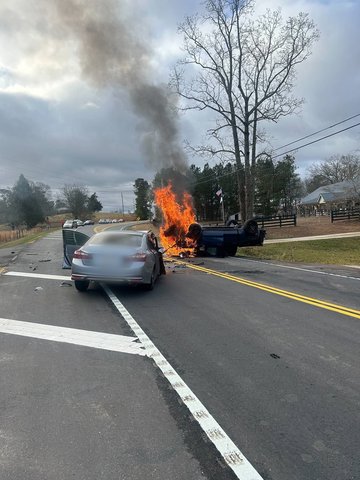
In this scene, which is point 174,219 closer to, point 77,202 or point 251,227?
point 251,227

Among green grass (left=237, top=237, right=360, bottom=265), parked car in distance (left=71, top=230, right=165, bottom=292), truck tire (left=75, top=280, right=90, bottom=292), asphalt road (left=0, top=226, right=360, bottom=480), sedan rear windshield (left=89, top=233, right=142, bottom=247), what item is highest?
sedan rear windshield (left=89, top=233, right=142, bottom=247)


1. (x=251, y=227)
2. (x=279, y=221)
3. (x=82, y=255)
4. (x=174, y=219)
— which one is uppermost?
(x=174, y=219)

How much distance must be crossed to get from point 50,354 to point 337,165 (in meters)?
90.0

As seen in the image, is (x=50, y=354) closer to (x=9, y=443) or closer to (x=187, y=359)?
(x=187, y=359)

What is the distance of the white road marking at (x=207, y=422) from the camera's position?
289cm

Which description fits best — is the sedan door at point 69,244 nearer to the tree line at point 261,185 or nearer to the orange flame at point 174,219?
the orange flame at point 174,219

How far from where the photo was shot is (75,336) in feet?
20.2

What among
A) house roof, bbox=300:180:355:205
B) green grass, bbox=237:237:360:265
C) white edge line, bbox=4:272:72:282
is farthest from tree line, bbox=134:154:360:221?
white edge line, bbox=4:272:72:282

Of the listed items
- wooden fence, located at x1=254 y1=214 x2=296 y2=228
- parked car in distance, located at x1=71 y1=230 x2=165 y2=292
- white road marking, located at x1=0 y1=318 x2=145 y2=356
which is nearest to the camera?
white road marking, located at x1=0 y1=318 x2=145 y2=356

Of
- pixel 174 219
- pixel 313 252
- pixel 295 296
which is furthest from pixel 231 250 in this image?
pixel 295 296

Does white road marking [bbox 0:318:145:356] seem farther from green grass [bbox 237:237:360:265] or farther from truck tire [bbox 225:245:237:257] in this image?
truck tire [bbox 225:245:237:257]

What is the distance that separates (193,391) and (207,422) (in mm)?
646

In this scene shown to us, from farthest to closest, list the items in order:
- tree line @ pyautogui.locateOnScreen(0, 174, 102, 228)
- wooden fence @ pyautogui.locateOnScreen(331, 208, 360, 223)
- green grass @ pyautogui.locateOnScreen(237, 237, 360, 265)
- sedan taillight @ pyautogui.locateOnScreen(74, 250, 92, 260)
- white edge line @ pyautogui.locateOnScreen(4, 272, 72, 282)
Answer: tree line @ pyautogui.locateOnScreen(0, 174, 102, 228), wooden fence @ pyautogui.locateOnScreen(331, 208, 360, 223), green grass @ pyautogui.locateOnScreen(237, 237, 360, 265), white edge line @ pyautogui.locateOnScreen(4, 272, 72, 282), sedan taillight @ pyautogui.locateOnScreen(74, 250, 92, 260)

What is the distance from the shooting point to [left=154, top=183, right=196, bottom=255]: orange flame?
20.2 m
